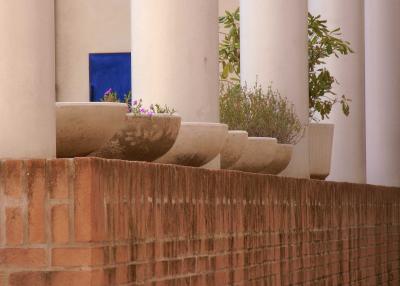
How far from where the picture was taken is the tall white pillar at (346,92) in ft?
56.9

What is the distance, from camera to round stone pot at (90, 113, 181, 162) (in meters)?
7.87

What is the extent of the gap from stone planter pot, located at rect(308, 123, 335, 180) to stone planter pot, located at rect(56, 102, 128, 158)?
24.3 ft

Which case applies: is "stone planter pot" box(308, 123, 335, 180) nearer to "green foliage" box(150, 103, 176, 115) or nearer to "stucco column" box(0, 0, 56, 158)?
"green foliage" box(150, 103, 176, 115)

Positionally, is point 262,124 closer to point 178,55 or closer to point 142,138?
point 178,55

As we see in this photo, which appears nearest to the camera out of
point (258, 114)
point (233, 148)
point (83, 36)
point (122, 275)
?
point (122, 275)

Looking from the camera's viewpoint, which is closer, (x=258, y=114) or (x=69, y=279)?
(x=69, y=279)

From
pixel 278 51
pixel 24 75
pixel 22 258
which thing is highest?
pixel 278 51

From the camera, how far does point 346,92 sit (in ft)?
56.7

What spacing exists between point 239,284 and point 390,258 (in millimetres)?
8497

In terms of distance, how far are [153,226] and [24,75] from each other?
0.97 meters

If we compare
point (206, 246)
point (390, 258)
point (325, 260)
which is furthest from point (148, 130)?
point (390, 258)

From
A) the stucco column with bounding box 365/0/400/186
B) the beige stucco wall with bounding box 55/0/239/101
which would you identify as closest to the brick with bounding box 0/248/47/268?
the stucco column with bounding box 365/0/400/186

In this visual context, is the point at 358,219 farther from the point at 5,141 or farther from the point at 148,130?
the point at 5,141

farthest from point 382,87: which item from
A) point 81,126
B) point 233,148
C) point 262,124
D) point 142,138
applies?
point 81,126
